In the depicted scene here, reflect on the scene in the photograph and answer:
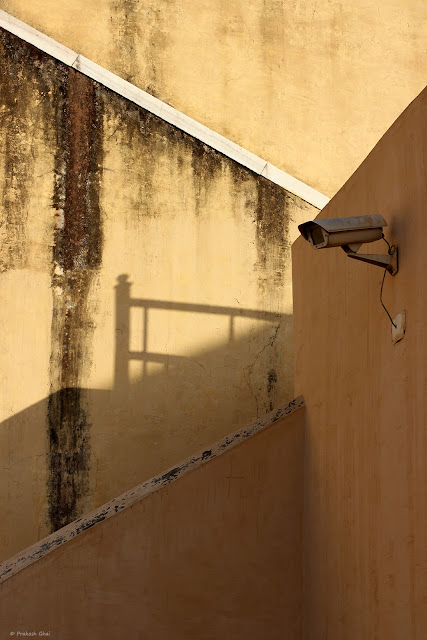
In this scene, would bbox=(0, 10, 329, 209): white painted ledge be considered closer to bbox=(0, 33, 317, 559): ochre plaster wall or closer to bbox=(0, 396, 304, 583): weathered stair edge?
bbox=(0, 33, 317, 559): ochre plaster wall

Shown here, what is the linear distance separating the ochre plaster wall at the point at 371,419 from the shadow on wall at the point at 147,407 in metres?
2.35

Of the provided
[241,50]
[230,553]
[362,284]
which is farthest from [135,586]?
[241,50]

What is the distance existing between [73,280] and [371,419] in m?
4.48

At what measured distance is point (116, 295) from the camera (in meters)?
8.99

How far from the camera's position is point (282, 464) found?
6.47 meters

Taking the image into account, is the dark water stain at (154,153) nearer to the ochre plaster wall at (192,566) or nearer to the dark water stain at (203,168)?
the dark water stain at (203,168)

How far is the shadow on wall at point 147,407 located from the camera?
8609mm

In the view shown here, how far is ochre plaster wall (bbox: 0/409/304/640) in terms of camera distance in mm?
5902

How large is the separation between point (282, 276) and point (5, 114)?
3166 millimetres

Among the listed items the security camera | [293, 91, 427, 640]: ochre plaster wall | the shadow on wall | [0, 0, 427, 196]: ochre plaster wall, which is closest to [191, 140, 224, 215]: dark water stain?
[0, 0, 427, 196]: ochre plaster wall

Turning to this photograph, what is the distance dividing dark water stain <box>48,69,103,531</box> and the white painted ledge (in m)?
0.16

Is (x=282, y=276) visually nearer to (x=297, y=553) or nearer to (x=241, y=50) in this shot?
(x=241, y=50)

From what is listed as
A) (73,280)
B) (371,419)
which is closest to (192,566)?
(371,419)

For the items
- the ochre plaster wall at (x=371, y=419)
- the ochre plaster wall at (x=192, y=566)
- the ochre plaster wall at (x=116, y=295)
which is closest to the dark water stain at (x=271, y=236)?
the ochre plaster wall at (x=116, y=295)
